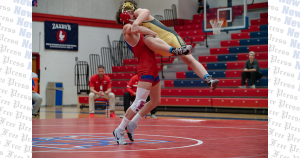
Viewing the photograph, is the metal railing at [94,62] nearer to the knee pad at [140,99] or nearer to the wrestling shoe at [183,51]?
the knee pad at [140,99]

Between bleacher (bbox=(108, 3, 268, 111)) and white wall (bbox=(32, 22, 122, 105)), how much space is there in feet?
5.94

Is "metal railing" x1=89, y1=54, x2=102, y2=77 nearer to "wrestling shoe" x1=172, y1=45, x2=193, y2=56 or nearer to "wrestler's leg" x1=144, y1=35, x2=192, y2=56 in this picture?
"wrestler's leg" x1=144, y1=35, x2=192, y2=56

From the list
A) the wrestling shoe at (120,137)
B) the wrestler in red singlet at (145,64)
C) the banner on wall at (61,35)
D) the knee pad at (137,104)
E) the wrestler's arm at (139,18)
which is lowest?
the wrestling shoe at (120,137)

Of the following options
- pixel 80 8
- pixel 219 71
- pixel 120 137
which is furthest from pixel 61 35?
pixel 120 137

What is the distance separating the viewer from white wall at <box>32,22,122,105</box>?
1511cm

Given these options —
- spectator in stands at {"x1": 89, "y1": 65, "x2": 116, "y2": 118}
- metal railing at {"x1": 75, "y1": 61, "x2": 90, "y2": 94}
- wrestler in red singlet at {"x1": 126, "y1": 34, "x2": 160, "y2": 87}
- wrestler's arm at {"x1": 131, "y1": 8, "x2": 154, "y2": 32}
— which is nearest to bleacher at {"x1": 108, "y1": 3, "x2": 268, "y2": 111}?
metal railing at {"x1": 75, "y1": 61, "x2": 90, "y2": 94}

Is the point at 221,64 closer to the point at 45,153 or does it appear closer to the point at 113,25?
the point at 113,25

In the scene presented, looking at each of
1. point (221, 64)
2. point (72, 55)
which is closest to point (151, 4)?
point (72, 55)

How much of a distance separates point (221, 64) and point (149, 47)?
8586mm

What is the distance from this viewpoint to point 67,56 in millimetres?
15898

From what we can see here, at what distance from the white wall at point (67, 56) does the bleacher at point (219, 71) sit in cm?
181

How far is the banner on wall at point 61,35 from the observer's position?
50.3ft

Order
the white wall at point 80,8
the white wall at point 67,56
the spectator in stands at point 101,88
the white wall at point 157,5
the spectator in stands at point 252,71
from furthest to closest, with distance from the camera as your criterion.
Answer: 1. the white wall at point 157,5
2. the white wall at point 80,8
3. the white wall at point 67,56
4. the spectator in stands at point 252,71
5. the spectator in stands at point 101,88

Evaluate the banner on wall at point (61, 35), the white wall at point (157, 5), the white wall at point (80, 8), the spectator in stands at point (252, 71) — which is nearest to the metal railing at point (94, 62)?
the banner on wall at point (61, 35)
